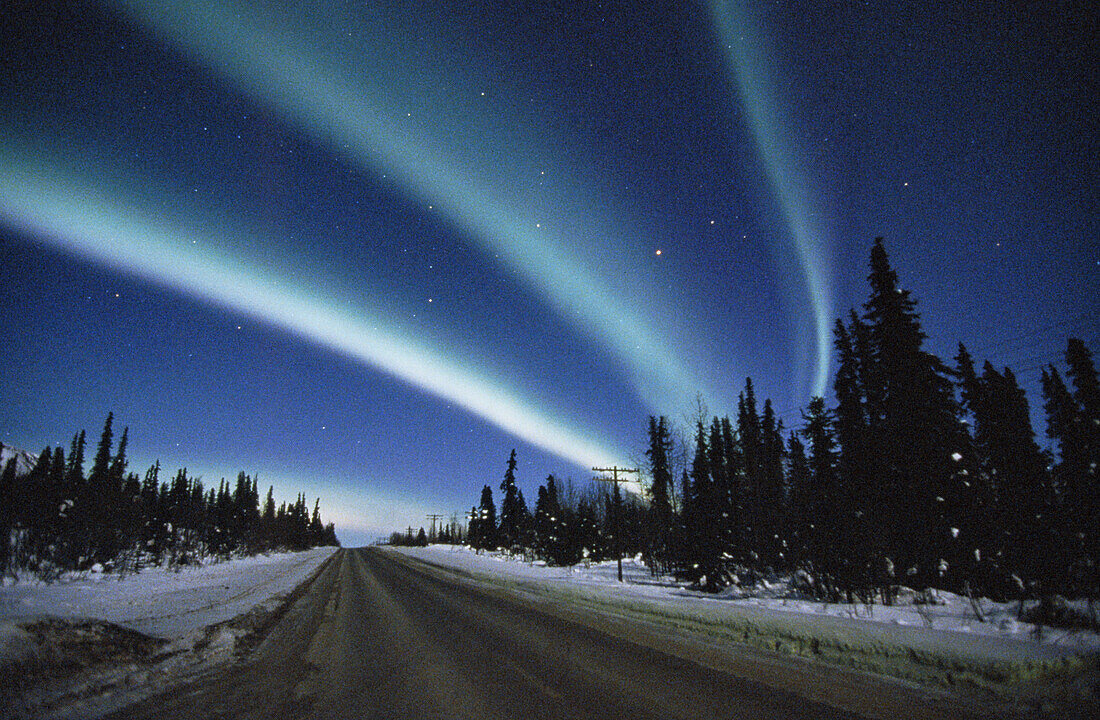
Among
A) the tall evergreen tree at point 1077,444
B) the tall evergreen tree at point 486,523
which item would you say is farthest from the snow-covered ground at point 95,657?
the tall evergreen tree at point 486,523

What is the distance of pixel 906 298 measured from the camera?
22.8 meters

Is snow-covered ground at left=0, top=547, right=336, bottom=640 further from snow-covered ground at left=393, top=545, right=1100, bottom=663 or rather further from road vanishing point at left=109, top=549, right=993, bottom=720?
snow-covered ground at left=393, top=545, right=1100, bottom=663

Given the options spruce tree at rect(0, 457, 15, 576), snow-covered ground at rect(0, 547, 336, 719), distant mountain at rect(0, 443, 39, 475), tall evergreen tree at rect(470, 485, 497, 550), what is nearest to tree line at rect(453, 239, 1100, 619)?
snow-covered ground at rect(0, 547, 336, 719)

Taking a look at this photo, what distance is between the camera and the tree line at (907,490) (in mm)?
20203

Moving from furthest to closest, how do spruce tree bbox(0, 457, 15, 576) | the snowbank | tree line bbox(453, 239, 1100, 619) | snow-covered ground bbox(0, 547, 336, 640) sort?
1. spruce tree bbox(0, 457, 15, 576)
2. tree line bbox(453, 239, 1100, 619)
3. snow-covered ground bbox(0, 547, 336, 640)
4. the snowbank

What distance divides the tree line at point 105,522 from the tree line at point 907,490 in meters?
41.1

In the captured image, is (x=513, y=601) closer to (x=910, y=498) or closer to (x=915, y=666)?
(x=915, y=666)

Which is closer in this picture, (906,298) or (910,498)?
(910,498)

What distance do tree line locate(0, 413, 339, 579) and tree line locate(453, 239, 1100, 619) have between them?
135ft

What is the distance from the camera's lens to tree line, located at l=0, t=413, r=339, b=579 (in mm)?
31062

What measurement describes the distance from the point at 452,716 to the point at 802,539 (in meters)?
24.1

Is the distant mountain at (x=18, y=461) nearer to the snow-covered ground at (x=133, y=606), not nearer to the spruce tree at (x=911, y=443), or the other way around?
the snow-covered ground at (x=133, y=606)

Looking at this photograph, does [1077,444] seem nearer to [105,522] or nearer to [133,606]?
[133,606]

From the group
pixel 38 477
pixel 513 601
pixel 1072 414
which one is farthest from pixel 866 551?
pixel 38 477
